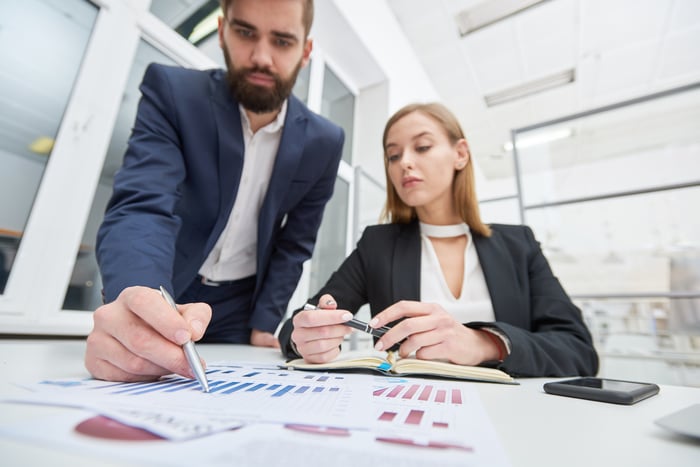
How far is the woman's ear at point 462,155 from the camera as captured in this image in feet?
3.71

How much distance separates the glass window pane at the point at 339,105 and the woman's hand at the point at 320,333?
2470 millimetres

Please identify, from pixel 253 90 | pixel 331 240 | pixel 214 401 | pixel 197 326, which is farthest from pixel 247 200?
pixel 331 240

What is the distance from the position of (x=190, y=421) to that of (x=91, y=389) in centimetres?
16

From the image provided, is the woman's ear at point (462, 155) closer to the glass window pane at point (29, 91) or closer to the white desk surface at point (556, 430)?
the white desk surface at point (556, 430)

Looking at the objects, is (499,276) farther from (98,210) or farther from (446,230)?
(98,210)

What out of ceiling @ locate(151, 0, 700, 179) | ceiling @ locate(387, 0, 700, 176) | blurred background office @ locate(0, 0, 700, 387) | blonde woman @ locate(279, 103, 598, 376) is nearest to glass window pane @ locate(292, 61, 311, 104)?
blurred background office @ locate(0, 0, 700, 387)

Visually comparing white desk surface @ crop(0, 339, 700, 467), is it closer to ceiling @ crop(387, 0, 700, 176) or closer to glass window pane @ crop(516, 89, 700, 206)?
glass window pane @ crop(516, 89, 700, 206)

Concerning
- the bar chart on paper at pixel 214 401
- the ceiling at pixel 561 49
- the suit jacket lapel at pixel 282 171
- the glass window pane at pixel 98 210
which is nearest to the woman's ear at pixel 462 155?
the suit jacket lapel at pixel 282 171

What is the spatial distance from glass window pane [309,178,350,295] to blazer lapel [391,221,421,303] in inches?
51.6

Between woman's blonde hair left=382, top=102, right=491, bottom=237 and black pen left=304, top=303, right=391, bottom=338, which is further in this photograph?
woman's blonde hair left=382, top=102, right=491, bottom=237

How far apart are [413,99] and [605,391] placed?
335 centimetres

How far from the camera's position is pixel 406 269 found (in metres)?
0.93

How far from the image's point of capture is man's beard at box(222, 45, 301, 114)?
3.00 feet

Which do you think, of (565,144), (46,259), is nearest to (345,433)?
(46,259)
